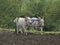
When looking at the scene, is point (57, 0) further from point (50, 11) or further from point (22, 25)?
point (22, 25)

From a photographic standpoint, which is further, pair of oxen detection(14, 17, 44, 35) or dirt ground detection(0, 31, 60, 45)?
pair of oxen detection(14, 17, 44, 35)

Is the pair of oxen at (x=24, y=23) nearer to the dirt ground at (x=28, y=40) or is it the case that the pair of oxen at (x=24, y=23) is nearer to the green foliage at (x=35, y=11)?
the dirt ground at (x=28, y=40)

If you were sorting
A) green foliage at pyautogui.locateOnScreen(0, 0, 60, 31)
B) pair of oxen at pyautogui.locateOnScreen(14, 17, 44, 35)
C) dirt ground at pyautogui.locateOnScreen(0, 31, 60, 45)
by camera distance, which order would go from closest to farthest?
dirt ground at pyautogui.locateOnScreen(0, 31, 60, 45) → pair of oxen at pyautogui.locateOnScreen(14, 17, 44, 35) → green foliage at pyautogui.locateOnScreen(0, 0, 60, 31)

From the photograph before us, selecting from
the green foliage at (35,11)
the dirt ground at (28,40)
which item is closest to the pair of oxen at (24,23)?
the dirt ground at (28,40)

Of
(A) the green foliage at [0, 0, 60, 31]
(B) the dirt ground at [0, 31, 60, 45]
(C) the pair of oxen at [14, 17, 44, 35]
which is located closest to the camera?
(B) the dirt ground at [0, 31, 60, 45]

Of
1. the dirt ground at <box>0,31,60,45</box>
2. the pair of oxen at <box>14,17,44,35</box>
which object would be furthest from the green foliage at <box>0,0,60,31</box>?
the dirt ground at <box>0,31,60,45</box>

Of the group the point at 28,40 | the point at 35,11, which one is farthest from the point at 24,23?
the point at 35,11

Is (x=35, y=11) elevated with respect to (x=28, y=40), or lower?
elevated

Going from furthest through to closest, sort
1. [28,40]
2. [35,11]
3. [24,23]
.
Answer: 1. [35,11]
2. [24,23]
3. [28,40]

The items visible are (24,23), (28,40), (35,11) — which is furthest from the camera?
(35,11)

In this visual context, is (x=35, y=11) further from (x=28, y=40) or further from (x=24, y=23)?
(x=28, y=40)

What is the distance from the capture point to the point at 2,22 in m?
28.2

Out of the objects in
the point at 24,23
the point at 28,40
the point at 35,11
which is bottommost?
the point at 28,40

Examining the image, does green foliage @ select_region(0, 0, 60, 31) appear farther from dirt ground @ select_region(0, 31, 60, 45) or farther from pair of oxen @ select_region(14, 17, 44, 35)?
dirt ground @ select_region(0, 31, 60, 45)
